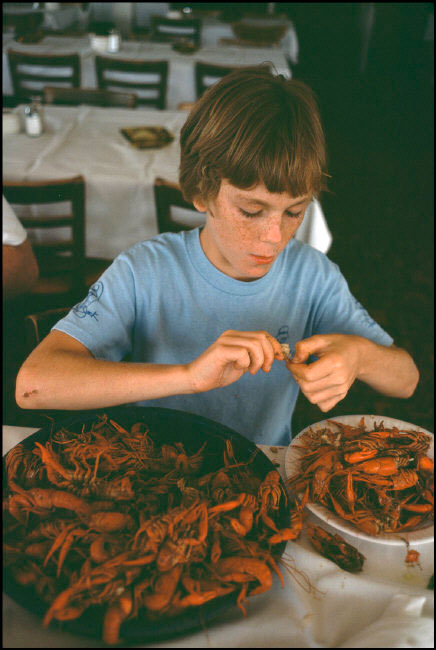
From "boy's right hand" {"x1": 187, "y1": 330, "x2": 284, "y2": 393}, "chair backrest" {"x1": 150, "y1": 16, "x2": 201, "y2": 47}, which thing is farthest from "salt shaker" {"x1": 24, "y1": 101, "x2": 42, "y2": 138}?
"chair backrest" {"x1": 150, "y1": 16, "x2": 201, "y2": 47}

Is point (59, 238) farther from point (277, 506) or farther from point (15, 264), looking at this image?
point (277, 506)

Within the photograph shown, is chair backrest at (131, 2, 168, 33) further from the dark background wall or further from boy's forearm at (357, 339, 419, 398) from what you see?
boy's forearm at (357, 339, 419, 398)

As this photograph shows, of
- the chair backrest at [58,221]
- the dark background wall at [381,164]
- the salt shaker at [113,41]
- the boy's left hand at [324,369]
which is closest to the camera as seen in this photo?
the boy's left hand at [324,369]

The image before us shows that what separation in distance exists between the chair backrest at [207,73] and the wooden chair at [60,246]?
2.04 metres

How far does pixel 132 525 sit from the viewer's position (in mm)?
715

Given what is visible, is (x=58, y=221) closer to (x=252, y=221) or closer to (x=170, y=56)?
(x=252, y=221)

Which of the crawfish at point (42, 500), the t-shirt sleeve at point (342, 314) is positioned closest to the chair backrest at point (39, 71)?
the t-shirt sleeve at point (342, 314)

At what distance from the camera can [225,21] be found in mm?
5434

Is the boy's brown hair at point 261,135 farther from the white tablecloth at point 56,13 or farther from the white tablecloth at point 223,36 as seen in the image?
the white tablecloth at point 56,13

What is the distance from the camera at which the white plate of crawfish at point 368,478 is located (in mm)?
743

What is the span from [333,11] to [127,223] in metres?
10.4

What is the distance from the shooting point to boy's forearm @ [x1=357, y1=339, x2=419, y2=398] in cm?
101

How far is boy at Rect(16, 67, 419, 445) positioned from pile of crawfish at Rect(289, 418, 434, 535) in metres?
0.09

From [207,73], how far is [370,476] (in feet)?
12.0
